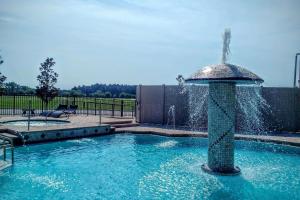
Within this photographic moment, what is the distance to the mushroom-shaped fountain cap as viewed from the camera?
Answer: 8289mm

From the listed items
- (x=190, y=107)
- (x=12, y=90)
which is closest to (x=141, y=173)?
(x=190, y=107)

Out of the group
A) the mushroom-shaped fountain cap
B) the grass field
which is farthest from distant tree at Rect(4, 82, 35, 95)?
the mushroom-shaped fountain cap

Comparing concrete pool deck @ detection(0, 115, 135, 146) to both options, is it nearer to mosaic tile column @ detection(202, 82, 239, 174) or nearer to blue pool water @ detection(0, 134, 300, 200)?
blue pool water @ detection(0, 134, 300, 200)

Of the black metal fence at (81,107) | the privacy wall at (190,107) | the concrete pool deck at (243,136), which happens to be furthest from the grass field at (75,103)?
the concrete pool deck at (243,136)

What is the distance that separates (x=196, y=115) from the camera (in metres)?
17.9

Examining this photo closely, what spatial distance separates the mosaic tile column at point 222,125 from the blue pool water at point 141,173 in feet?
1.68

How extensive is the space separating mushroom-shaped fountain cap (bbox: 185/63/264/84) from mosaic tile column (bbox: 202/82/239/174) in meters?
0.46

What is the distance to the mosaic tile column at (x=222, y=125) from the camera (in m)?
8.87

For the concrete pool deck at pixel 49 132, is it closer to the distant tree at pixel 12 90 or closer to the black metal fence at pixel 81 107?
the black metal fence at pixel 81 107

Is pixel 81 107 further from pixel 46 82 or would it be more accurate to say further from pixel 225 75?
pixel 225 75

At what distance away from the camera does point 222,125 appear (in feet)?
29.1

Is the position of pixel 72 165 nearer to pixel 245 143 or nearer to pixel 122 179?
pixel 122 179

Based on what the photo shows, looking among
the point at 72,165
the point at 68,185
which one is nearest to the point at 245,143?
the point at 72,165

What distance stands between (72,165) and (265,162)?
6481mm
